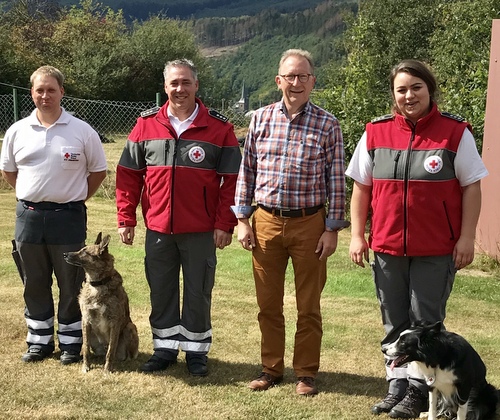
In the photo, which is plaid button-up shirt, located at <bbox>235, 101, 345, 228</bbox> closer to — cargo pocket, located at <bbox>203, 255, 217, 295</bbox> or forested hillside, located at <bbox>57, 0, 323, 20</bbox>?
cargo pocket, located at <bbox>203, 255, 217, 295</bbox>

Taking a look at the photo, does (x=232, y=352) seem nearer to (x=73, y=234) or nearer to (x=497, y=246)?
(x=73, y=234)

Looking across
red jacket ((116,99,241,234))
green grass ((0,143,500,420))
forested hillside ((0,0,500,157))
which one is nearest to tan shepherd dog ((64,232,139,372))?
green grass ((0,143,500,420))

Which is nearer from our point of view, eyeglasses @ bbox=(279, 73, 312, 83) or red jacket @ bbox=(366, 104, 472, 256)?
red jacket @ bbox=(366, 104, 472, 256)

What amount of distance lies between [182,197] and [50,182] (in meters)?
0.93

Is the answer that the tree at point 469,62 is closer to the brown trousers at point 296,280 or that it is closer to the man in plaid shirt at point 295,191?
the man in plaid shirt at point 295,191

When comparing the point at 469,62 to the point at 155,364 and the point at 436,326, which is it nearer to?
the point at 155,364

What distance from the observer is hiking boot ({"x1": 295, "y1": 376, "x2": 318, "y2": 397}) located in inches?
187

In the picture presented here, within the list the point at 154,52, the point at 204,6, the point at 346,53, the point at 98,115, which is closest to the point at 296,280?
the point at 98,115

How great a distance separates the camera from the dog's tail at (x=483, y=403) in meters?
4.11

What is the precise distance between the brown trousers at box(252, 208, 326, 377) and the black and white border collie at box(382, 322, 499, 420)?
2.30 feet

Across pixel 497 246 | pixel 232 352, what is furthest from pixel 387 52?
pixel 232 352

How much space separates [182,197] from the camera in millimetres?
4863

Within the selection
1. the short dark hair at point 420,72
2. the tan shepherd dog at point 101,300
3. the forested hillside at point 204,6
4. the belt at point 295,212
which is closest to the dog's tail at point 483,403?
the belt at point 295,212

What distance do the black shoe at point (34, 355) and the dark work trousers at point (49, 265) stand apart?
4 cm
